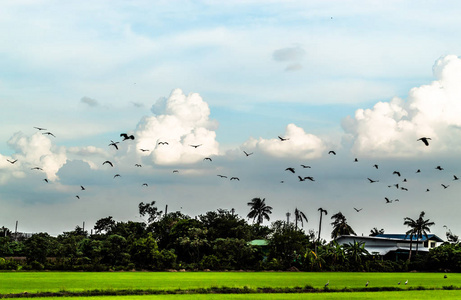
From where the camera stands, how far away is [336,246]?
86500 mm

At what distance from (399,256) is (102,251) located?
5871 centimetres

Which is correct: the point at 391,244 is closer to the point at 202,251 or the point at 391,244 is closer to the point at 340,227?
the point at 340,227

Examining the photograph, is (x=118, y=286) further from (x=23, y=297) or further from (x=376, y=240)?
(x=376, y=240)

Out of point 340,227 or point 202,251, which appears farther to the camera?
point 340,227

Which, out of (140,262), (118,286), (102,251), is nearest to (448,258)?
(140,262)

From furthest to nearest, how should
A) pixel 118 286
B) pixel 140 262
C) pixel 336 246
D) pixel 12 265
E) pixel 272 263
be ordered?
pixel 336 246
pixel 272 263
pixel 140 262
pixel 12 265
pixel 118 286

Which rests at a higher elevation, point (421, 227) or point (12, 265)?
point (421, 227)

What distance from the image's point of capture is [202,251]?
8569cm

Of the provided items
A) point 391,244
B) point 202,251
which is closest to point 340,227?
point 391,244

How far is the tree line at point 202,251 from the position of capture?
74.9 metres

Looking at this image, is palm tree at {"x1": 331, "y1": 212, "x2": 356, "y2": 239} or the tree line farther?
palm tree at {"x1": 331, "y1": 212, "x2": 356, "y2": 239}

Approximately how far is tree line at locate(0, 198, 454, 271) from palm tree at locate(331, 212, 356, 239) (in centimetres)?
2157

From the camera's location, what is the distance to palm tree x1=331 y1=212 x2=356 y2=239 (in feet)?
394

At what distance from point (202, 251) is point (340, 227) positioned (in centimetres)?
4587
